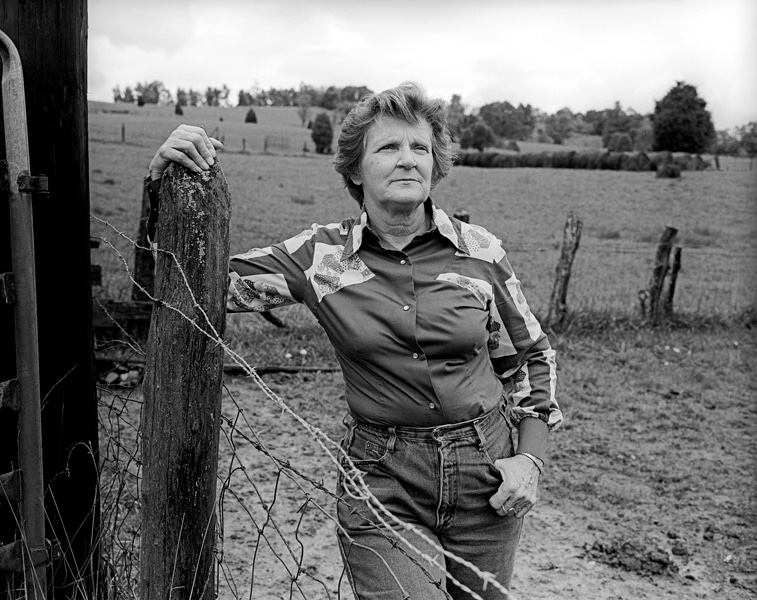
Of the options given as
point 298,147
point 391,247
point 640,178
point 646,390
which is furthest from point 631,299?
point 298,147

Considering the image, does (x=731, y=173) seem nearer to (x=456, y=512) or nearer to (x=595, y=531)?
(x=595, y=531)

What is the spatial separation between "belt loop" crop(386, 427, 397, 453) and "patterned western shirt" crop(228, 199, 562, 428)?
2 cm

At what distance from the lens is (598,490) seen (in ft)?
16.7

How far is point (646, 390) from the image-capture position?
725 centimetres

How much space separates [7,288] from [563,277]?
24.7ft

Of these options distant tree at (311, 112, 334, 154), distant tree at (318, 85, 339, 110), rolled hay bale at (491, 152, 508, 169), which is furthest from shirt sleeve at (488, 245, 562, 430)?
distant tree at (318, 85, 339, 110)

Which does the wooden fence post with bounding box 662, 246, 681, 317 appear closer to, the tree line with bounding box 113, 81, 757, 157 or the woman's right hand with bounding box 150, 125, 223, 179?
the woman's right hand with bounding box 150, 125, 223, 179

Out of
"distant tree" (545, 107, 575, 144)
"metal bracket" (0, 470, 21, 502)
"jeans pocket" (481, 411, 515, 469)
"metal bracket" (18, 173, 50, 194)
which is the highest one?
"distant tree" (545, 107, 575, 144)

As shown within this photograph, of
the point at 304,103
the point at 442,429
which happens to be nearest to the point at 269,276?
the point at 442,429

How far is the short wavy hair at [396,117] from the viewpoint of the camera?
2379 mm

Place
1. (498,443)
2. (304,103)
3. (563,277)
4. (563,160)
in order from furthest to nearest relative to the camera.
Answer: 1. (304,103)
2. (563,160)
3. (563,277)
4. (498,443)

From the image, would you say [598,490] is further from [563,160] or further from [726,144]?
Result: [726,144]

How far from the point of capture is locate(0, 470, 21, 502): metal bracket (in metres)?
2.19

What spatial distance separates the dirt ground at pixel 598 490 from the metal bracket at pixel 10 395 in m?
0.60
